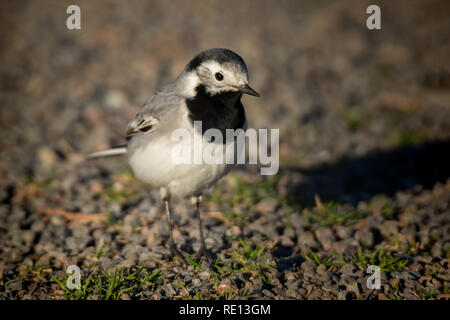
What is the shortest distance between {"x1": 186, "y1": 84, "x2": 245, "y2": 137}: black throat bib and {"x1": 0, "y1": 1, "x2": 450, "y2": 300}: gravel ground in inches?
49.8

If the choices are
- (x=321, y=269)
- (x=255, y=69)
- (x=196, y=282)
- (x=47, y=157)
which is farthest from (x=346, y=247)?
(x=255, y=69)

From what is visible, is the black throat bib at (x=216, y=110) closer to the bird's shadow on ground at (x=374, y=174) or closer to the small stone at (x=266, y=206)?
the small stone at (x=266, y=206)

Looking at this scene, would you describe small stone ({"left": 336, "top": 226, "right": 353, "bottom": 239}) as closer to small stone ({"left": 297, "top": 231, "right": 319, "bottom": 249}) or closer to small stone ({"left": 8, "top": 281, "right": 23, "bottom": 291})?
small stone ({"left": 297, "top": 231, "right": 319, "bottom": 249})

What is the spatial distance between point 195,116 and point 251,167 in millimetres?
2367

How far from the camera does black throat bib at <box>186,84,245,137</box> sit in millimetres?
3855

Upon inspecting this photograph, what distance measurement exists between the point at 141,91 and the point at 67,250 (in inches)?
166

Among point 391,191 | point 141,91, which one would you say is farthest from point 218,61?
point 141,91

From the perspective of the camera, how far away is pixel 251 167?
20.0ft

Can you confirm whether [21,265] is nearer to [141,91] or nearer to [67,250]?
[67,250]

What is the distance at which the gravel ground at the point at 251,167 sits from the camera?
12.9 ft

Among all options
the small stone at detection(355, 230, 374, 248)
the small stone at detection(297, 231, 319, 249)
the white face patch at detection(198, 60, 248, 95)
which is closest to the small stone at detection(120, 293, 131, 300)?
the small stone at detection(297, 231, 319, 249)

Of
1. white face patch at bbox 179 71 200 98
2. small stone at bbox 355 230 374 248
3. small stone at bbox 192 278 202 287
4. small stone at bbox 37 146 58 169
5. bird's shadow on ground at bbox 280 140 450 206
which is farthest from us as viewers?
small stone at bbox 37 146 58 169

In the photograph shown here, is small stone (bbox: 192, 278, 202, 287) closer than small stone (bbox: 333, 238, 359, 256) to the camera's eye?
Yes

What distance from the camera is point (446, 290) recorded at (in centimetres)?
362
